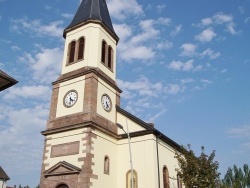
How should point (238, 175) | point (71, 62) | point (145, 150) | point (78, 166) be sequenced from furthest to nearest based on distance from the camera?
point (238, 175), point (71, 62), point (145, 150), point (78, 166)

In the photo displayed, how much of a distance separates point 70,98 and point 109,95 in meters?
3.52

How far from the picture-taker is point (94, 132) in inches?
912

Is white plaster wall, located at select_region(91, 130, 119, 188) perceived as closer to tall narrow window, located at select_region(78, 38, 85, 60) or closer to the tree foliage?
tall narrow window, located at select_region(78, 38, 85, 60)

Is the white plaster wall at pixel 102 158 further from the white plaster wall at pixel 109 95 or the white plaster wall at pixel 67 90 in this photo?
the white plaster wall at pixel 67 90

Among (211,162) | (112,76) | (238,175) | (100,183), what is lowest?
(100,183)

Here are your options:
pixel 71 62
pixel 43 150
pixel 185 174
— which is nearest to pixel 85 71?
pixel 71 62

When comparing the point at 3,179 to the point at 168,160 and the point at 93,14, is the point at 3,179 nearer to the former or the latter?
the point at 168,160

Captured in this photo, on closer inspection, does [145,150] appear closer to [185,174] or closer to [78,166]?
[185,174]

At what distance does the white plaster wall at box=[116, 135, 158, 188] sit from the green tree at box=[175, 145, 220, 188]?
2.21 m

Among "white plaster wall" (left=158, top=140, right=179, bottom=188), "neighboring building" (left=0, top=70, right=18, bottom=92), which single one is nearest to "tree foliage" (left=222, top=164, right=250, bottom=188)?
"white plaster wall" (left=158, top=140, right=179, bottom=188)

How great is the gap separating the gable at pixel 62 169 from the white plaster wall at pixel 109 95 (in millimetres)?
4945

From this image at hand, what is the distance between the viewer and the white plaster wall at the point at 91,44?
26.5 m

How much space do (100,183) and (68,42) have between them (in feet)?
44.9

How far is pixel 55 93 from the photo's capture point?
2658 cm
